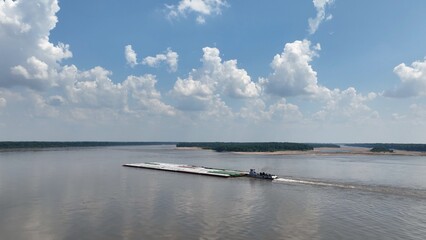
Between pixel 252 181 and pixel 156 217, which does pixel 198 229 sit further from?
pixel 252 181

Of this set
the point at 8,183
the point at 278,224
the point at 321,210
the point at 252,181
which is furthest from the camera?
the point at 252,181

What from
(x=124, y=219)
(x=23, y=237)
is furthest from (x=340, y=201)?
(x=23, y=237)

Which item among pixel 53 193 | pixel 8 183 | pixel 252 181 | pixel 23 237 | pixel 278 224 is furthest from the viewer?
pixel 252 181

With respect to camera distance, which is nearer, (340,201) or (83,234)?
(83,234)

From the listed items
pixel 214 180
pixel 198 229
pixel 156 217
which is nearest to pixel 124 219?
pixel 156 217

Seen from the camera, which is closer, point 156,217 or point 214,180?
point 156,217

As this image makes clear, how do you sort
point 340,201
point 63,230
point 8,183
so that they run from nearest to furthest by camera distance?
point 63,230, point 340,201, point 8,183

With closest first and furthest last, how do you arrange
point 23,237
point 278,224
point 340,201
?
point 23,237, point 278,224, point 340,201

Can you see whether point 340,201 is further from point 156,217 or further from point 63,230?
point 63,230
